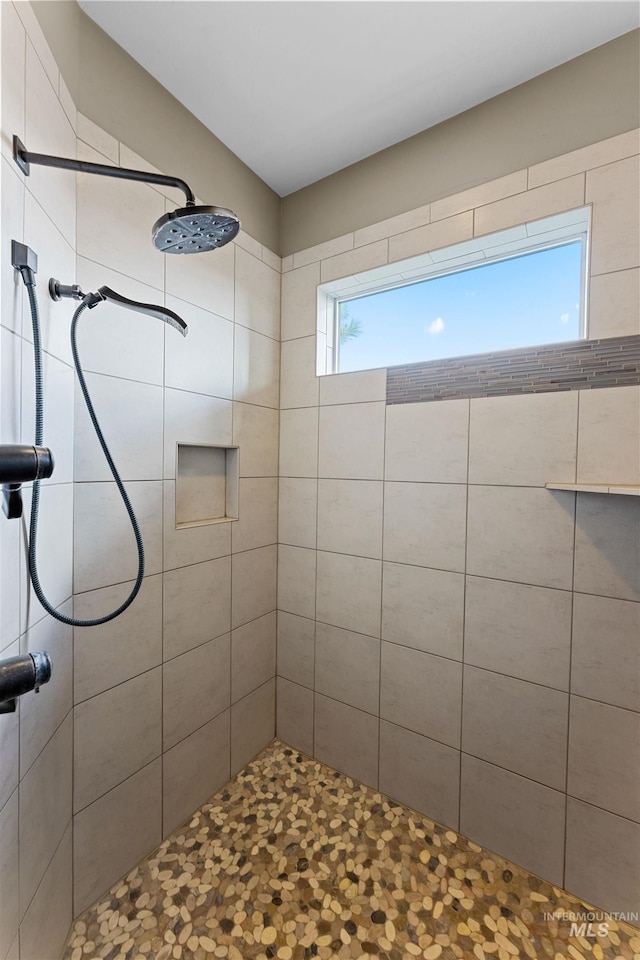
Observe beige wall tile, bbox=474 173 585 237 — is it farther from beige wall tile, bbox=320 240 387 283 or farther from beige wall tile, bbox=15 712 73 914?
beige wall tile, bbox=15 712 73 914

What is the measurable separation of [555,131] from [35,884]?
2.52 metres

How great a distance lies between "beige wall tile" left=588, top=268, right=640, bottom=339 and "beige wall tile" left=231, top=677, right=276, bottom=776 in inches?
75.5

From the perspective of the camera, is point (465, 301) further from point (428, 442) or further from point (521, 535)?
point (521, 535)

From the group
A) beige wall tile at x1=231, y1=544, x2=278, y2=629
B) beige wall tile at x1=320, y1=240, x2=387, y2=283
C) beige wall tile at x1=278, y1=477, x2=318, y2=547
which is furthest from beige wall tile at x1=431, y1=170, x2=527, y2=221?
beige wall tile at x1=231, y1=544, x2=278, y2=629

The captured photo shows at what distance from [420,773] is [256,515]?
122 cm

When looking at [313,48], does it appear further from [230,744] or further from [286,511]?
[230,744]

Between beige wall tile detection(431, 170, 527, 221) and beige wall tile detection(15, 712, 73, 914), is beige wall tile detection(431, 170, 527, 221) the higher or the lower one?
the higher one

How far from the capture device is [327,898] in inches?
49.2

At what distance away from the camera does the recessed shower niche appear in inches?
61.5

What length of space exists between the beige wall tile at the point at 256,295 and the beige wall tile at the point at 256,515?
2.26ft

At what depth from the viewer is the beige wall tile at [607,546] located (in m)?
1.18

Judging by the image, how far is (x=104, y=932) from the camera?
115 cm

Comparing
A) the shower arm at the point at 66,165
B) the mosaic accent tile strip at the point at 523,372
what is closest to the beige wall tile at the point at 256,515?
the mosaic accent tile strip at the point at 523,372

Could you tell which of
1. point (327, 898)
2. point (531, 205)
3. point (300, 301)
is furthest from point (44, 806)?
point (531, 205)
